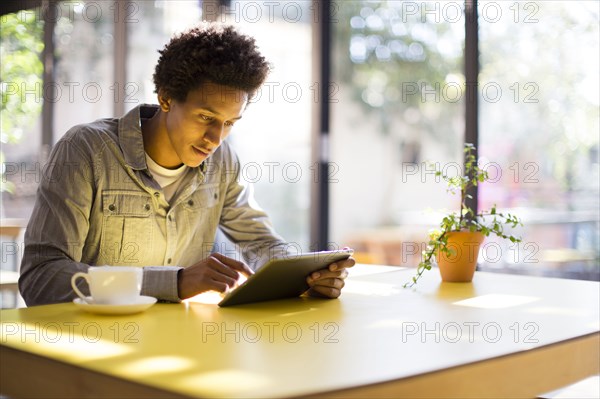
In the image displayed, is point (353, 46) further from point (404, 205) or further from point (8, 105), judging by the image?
point (8, 105)

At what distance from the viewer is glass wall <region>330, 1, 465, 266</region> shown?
343 cm

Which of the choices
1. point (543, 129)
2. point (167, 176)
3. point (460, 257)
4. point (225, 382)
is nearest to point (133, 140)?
point (167, 176)

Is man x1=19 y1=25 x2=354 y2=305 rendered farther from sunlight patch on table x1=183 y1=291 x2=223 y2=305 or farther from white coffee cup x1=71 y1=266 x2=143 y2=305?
white coffee cup x1=71 y1=266 x2=143 y2=305

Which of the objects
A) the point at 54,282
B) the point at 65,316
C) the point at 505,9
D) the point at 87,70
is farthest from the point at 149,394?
the point at 87,70

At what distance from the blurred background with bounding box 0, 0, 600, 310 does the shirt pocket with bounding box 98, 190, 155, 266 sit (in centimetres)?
55

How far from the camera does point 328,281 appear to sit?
157 cm

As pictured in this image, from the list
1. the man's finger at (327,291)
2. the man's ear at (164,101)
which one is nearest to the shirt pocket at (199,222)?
the man's ear at (164,101)

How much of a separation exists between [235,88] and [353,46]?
2053 millimetres

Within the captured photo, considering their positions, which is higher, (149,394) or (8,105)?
(8,105)

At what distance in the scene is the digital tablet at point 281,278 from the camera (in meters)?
1.38

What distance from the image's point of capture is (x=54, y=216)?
1.65 meters

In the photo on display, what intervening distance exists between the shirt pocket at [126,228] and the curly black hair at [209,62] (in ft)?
1.05

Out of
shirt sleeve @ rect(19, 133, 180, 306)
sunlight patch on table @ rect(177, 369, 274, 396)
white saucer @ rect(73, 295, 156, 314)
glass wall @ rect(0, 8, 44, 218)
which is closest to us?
sunlight patch on table @ rect(177, 369, 274, 396)

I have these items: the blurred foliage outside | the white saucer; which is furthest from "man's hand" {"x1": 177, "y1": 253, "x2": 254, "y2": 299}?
the blurred foliage outside
